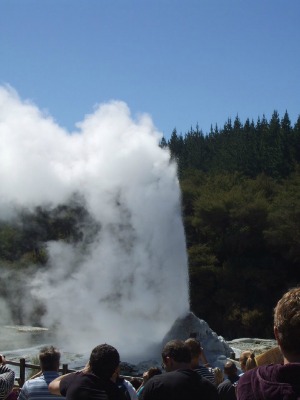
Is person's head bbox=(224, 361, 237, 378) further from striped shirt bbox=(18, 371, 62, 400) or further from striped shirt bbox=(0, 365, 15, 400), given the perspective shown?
striped shirt bbox=(0, 365, 15, 400)

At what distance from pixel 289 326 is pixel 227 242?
34.7 meters

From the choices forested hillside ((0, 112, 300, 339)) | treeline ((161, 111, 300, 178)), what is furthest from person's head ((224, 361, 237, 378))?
treeline ((161, 111, 300, 178))

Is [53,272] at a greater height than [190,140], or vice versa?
[190,140]

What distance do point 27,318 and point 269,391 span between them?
103 ft

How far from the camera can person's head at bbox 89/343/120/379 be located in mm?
3643

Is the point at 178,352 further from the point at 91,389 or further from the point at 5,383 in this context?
the point at 5,383

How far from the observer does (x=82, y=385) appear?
3.60 metres

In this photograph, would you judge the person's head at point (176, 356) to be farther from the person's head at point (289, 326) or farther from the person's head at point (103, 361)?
the person's head at point (289, 326)

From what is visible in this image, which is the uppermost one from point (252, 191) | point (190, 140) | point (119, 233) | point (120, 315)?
point (190, 140)

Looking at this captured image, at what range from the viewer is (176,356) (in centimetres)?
372

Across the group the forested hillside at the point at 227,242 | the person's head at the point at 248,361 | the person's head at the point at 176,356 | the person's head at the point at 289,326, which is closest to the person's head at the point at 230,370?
the person's head at the point at 248,361

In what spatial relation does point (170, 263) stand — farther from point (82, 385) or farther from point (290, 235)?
point (82, 385)

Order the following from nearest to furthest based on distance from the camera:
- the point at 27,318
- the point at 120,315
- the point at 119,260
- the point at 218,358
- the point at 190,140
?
the point at 218,358
the point at 120,315
the point at 119,260
the point at 27,318
the point at 190,140

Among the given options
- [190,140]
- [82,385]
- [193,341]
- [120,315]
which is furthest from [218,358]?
[190,140]
